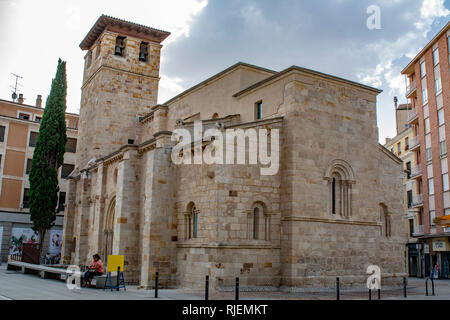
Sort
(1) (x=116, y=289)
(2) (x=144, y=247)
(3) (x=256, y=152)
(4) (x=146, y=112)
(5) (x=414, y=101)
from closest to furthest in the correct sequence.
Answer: (1) (x=116, y=289), (3) (x=256, y=152), (2) (x=144, y=247), (4) (x=146, y=112), (5) (x=414, y=101)

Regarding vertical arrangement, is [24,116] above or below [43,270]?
above

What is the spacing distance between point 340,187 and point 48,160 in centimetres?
1960

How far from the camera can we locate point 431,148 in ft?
110

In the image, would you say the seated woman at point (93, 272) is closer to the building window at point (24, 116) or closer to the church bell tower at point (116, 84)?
the church bell tower at point (116, 84)

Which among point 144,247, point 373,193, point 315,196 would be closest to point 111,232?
point 144,247

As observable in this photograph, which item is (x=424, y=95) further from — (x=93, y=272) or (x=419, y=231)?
(x=93, y=272)

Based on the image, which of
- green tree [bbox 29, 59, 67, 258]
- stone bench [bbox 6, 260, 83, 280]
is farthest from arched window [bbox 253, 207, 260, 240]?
green tree [bbox 29, 59, 67, 258]

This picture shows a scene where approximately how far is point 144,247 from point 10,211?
69.3 feet

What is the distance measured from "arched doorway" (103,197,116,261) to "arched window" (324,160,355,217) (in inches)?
448

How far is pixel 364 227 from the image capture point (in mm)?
18359

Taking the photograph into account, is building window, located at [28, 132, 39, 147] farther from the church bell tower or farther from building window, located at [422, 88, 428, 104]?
building window, located at [422, 88, 428, 104]

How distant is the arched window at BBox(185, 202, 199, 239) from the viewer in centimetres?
1773

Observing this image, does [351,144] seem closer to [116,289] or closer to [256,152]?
[256,152]

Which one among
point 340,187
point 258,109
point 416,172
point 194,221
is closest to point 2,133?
point 194,221
